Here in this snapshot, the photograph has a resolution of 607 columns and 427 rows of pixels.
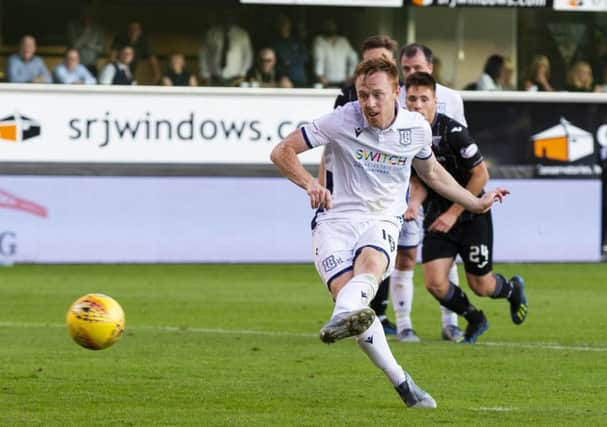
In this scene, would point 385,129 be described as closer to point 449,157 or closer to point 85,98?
point 449,157

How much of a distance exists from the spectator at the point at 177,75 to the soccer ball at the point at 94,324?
1330cm

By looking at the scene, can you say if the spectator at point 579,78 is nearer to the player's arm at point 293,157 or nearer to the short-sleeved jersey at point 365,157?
the short-sleeved jersey at point 365,157

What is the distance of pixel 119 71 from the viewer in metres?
22.1

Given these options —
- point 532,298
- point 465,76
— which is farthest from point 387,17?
point 532,298

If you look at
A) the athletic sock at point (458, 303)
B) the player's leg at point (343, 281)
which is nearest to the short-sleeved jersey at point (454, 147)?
the athletic sock at point (458, 303)

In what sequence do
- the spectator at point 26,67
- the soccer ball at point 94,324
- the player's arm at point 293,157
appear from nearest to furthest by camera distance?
the player's arm at point 293,157
the soccer ball at point 94,324
the spectator at point 26,67

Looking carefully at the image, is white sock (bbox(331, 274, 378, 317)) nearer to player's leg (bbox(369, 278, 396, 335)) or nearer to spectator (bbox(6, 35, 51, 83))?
player's leg (bbox(369, 278, 396, 335))

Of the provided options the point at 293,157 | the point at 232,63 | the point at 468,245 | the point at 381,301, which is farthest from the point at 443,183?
the point at 232,63

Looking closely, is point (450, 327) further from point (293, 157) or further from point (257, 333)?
point (293, 157)

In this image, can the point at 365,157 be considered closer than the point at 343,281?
No

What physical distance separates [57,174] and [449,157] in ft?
33.6

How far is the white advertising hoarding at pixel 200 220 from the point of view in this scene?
21.1 meters

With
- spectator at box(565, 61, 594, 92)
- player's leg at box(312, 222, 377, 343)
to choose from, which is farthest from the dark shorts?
spectator at box(565, 61, 594, 92)

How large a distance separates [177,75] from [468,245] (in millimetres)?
10713
